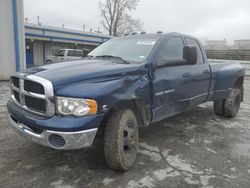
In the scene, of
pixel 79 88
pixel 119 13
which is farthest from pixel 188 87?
pixel 119 13

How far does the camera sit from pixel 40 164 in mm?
3408

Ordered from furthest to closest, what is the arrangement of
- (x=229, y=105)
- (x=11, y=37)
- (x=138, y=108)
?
(x=11, y=37)
(x=229, y=105)
(x=138, y=108)

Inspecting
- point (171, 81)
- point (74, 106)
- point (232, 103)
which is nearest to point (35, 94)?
point (74, 106)

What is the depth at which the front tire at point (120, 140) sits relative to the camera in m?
3.00

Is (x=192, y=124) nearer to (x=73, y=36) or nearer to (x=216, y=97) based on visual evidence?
(x=216, y=97)

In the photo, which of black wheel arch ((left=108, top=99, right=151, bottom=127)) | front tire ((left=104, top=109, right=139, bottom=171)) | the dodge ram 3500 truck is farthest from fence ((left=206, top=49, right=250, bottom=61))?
front tire ((left=104, top=109, right=139, bottom=171))

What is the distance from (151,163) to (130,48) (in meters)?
1.87

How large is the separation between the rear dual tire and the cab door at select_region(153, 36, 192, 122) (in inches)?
76.9

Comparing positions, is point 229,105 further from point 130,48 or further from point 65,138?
point 65,138

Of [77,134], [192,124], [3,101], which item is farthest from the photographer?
[3,101]

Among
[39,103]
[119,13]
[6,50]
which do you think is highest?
[119,13]

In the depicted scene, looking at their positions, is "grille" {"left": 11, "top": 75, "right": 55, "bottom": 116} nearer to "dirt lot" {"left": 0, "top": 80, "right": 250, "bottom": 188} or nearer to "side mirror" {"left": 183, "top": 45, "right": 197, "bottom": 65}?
"dirt lot" {"left": 0, "top": 80, "right": 250, "bottom": 188}

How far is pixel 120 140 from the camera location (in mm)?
3033

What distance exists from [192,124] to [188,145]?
140 cm
